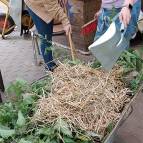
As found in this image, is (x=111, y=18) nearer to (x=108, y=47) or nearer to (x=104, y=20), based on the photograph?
(x=104, y=20)

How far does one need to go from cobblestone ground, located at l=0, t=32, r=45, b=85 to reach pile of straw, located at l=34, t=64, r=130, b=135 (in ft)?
6.95

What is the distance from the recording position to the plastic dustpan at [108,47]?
5.54 feet

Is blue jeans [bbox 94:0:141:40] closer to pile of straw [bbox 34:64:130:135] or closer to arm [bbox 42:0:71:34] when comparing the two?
arm [bbox 42:0:71:34]

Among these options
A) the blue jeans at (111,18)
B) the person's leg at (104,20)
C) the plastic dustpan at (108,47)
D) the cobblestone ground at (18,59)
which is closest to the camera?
the plastic dustpan at (108,47)

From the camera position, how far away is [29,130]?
1.85 m

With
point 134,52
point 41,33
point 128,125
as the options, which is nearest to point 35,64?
point 41,33

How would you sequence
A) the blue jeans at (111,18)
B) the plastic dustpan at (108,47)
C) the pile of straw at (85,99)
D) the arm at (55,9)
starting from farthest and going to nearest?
the arm at (55,9) < the blue jeans at (111,18) < the pile of straw at (85,99) < the plastic dustpan at (108,47)

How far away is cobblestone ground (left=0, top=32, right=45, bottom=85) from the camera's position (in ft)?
14.7

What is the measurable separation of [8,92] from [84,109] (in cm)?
57

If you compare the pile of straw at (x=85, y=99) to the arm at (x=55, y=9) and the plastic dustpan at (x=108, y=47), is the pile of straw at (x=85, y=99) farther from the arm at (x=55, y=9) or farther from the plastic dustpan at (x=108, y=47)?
the arm at (x=55, y=9)

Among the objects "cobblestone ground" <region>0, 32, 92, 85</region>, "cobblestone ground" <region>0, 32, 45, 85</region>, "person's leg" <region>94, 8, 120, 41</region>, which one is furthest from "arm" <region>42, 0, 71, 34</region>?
"cobblestone ground" <region>0, 32, 45, 85</region>

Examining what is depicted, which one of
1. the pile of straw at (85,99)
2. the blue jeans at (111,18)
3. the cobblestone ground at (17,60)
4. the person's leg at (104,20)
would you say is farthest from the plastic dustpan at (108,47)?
the cobblestone ground at (17,60)

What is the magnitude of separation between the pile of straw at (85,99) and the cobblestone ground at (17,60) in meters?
2.12

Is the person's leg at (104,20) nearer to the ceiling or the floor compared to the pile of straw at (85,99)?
nearer to the ceiling
